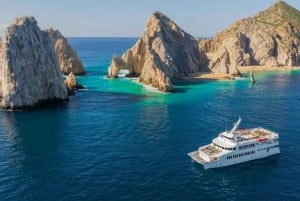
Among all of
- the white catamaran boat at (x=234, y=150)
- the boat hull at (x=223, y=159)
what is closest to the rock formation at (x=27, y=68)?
the boat hull at (x=223, y=159)

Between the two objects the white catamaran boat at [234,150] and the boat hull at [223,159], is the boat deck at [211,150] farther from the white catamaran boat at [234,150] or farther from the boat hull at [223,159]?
the boat hull at [223,159]

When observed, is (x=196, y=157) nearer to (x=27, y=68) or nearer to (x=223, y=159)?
(x=223, y=159)

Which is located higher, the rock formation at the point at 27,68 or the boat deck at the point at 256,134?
the rock formation at the point at 27,68

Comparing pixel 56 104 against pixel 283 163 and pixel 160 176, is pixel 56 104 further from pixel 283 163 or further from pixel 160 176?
pixel 283 163

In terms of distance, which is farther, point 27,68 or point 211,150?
point 27,68

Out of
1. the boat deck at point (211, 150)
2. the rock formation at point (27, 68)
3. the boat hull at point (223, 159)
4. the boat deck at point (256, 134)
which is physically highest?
the rock formation at point (27, 68)

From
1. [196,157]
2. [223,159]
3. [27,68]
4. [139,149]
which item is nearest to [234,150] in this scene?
[223,159]
